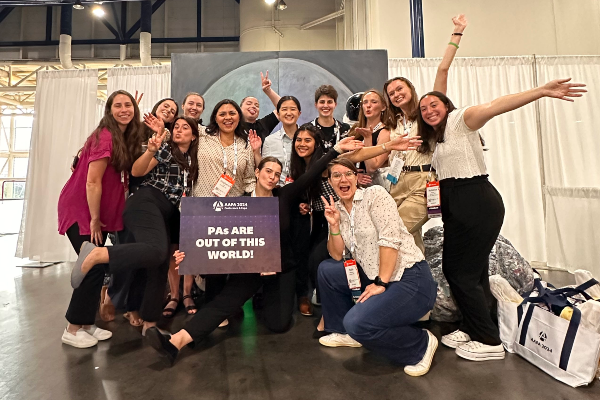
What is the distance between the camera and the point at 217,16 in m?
10.6

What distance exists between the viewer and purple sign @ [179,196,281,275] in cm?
219

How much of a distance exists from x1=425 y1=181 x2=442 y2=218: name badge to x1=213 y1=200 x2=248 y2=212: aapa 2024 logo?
121 centimetres

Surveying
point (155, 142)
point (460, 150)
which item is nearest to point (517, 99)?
point (460, 150)

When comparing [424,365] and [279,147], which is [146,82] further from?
[424,365]

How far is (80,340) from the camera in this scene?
7.50ft

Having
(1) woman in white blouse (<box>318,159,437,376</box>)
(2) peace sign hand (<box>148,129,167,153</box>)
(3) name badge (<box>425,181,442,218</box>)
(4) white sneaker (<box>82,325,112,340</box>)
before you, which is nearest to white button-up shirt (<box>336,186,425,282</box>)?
(1) woman in white blouse (<box>318,159,437,376</box>)

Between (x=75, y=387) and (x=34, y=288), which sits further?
(x=34, y=288)

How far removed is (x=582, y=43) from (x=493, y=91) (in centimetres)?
140

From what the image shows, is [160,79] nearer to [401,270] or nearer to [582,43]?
[401,270]

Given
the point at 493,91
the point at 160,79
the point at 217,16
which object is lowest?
the point at 493,91

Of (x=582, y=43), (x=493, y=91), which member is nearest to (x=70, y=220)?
(x=493, y=91)

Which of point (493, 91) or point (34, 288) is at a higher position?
point (493, 91)

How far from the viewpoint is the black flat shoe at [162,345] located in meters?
1.88

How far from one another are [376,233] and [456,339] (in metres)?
0.91
